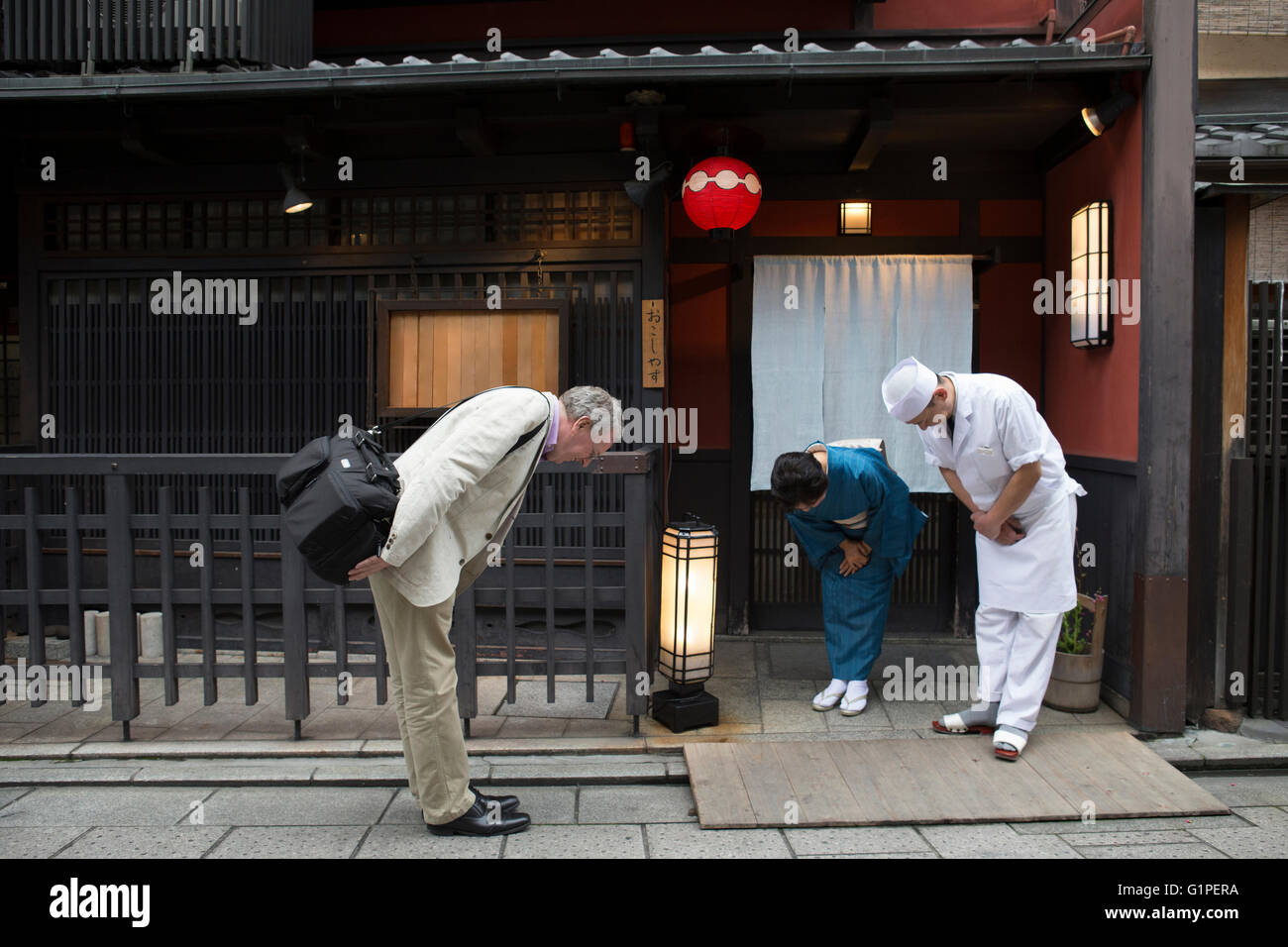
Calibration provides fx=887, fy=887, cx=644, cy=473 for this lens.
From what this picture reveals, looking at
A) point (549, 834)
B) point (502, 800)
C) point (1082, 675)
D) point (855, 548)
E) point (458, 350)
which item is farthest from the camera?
point (458, 350)

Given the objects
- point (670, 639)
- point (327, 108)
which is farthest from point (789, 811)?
point (327, 108)

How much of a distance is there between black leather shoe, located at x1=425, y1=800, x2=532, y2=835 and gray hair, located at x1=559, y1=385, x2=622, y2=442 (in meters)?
1.92

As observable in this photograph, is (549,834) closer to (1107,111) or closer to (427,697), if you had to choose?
(427,697)

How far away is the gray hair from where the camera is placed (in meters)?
4.08

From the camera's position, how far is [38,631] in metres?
5.52

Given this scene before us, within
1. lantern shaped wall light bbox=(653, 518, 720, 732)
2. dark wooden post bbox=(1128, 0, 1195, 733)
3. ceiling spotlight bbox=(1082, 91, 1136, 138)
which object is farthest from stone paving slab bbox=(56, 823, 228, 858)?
ceiling spotlight bbox=(1082, 91, 1136, 138)

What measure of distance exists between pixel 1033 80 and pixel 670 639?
177 inches

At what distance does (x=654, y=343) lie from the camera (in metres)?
6.98

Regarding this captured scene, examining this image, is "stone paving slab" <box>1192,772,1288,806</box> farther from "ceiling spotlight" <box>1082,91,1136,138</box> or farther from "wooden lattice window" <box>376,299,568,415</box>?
"wooden lattice window" <box>376,299,568,415</box>

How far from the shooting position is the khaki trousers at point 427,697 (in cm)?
405

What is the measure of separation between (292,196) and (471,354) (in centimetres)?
174

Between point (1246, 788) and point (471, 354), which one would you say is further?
point (471, 354)

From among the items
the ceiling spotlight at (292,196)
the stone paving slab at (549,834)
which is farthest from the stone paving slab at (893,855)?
the ceiling spotlight at (292,196)

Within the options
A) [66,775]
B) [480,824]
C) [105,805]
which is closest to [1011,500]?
[480,824]
